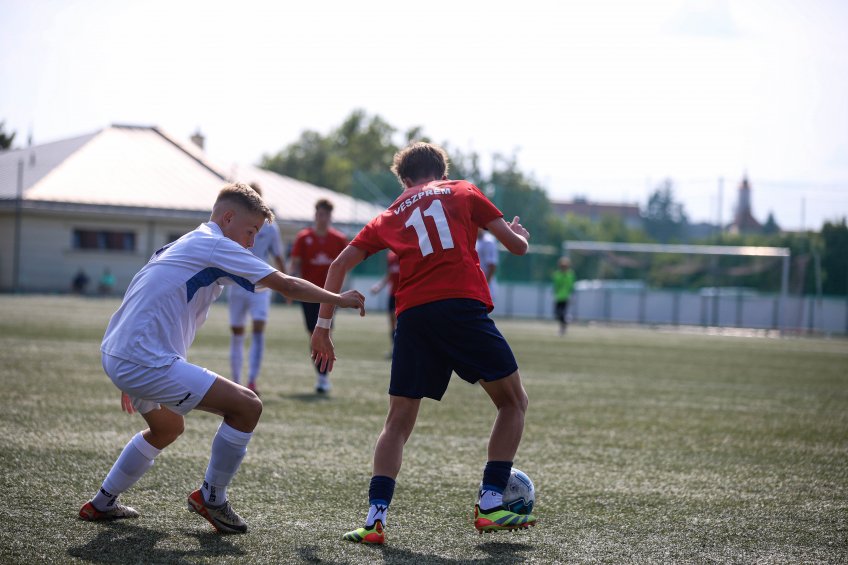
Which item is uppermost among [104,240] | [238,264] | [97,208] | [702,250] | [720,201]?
[720,201]

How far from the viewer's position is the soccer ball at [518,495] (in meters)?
4.87

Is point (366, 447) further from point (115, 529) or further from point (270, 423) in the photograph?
point (115, 529)

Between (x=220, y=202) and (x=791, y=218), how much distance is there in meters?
35.3

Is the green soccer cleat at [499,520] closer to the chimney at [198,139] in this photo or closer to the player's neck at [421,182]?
the player's neck at [421,182]

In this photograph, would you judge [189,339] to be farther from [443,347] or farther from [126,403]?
[443,347]

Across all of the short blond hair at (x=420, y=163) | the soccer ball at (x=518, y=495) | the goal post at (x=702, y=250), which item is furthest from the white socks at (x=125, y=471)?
the goal post at (x=702, y=250)

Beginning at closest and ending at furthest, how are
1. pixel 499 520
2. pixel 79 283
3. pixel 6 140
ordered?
pixel 499 520 < pixel 79 283 < pixel 6 140

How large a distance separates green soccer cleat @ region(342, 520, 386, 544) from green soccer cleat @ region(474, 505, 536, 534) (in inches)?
18.9

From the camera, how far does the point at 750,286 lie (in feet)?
119

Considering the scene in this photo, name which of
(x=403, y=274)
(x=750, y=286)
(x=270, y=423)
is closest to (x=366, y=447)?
(x=270, y=423)

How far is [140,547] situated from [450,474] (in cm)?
248

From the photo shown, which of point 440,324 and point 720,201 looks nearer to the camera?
point 440,324

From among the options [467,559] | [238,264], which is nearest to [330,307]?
[238,264]

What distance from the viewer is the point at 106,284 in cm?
4184
